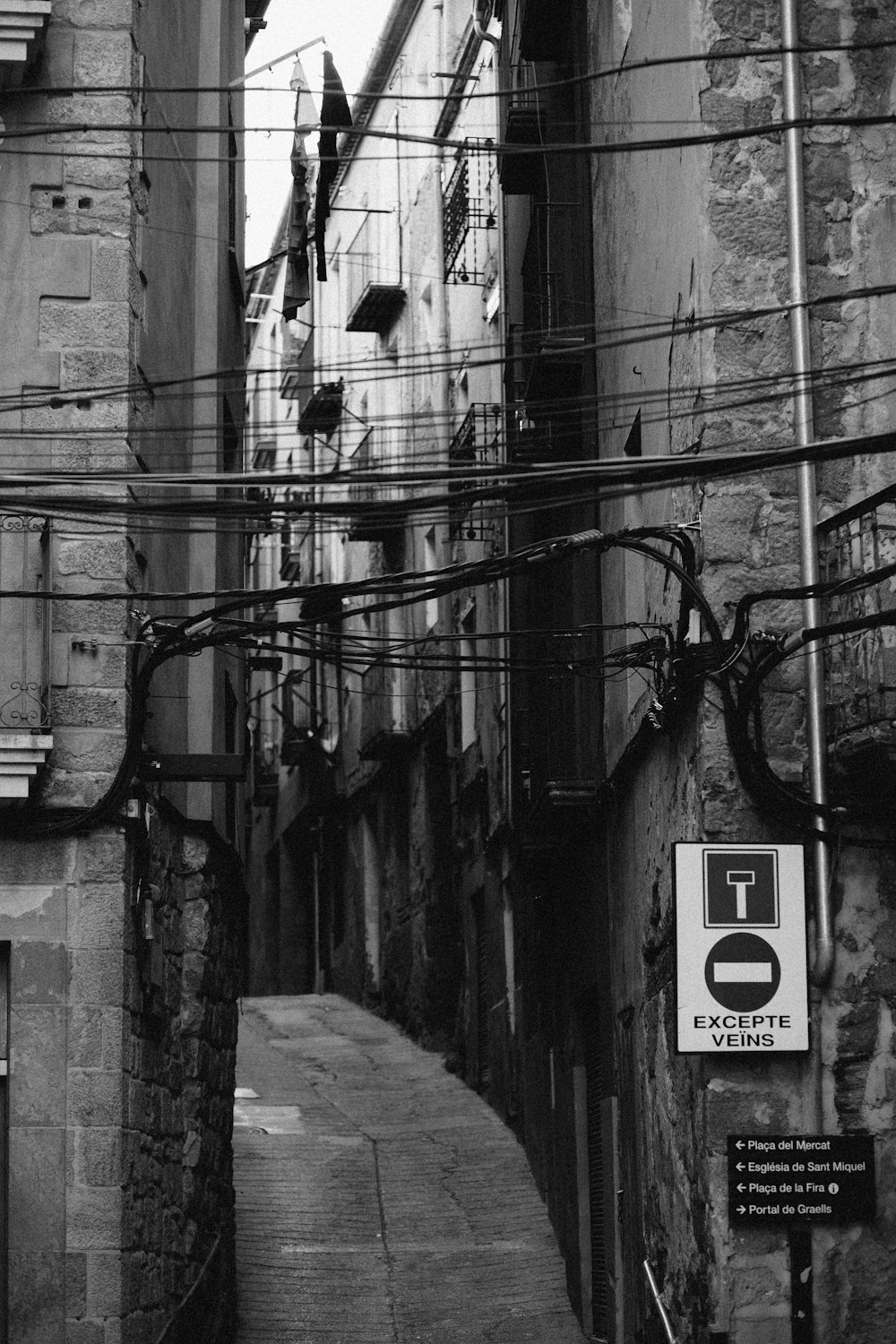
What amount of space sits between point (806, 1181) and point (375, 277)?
23.6m

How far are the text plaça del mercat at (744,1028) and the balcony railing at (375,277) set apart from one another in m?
19.9

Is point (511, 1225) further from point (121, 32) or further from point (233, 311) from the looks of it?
point (121, 32)

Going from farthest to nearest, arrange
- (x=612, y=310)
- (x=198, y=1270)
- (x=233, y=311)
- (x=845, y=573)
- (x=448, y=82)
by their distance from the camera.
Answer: (x=448, y=82) → (x=233, y=311) → (x=612, y=310) → (x=198, y=1270) → (x=845, y=573)

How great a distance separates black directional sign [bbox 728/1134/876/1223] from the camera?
33.7ft

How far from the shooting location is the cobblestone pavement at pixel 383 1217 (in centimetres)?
1562

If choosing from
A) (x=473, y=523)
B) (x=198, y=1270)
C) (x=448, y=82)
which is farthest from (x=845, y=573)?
(x=448, y=82)

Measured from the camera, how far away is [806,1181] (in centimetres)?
1028

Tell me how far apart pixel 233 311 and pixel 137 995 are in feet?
26.3

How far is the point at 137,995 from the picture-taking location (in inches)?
464

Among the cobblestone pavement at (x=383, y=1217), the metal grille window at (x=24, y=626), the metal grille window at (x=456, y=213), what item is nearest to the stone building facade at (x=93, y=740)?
the metal grille window at (x=24, y=626)

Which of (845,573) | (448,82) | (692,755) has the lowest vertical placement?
(692,755)

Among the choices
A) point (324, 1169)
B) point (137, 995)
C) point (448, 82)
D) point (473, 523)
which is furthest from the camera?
point (448, 82)

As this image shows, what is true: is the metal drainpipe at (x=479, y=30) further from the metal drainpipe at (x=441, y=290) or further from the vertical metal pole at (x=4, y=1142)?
the vertical metal pole at (x=4, y=1142)

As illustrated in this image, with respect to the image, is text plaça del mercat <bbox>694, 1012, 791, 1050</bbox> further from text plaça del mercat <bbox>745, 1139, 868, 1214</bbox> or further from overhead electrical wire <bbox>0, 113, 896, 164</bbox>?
overhead electrical wire <bbox>0, 113, 896, 164</bbox>
